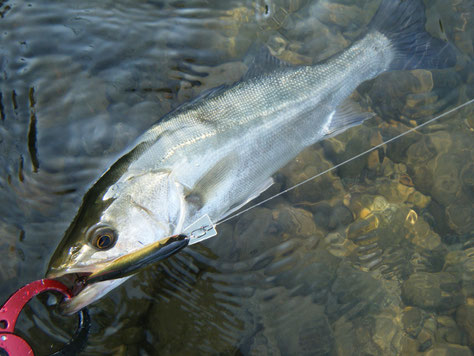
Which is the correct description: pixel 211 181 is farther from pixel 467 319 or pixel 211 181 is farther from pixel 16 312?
pixel 467 319

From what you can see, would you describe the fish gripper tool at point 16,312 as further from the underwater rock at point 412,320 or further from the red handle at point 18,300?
the underwater rock at point 412,320

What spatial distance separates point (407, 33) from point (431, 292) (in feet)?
8.89

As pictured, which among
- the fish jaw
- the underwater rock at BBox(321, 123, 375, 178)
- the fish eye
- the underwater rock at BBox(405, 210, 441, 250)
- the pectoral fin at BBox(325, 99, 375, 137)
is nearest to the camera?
the fish jaw

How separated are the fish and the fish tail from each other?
10 millimetres

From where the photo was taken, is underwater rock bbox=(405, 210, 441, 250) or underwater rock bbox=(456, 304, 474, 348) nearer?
underwater rock bbox=(456, 304, 474, 348)

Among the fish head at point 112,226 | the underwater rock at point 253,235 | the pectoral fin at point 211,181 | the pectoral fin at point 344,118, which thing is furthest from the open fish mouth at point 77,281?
the pectoral fin at point 344,118

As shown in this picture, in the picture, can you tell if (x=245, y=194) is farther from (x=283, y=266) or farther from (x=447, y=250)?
(x=447, y=250)

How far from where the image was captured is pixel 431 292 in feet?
12.5

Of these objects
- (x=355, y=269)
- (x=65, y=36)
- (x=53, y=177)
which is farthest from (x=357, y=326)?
(x=65, y=36)

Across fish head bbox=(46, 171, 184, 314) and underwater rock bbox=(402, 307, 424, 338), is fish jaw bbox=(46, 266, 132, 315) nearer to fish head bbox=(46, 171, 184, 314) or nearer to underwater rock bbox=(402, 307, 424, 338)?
fish head bbox=(46, 171, 184, 314)

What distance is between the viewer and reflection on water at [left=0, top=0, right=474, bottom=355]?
3.31 m

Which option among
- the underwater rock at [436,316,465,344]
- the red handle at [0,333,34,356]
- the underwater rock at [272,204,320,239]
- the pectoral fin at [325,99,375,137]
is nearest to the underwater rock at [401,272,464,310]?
the underwater rock at [436,316,465,344]

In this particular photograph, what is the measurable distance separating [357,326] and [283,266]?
0.96 metres

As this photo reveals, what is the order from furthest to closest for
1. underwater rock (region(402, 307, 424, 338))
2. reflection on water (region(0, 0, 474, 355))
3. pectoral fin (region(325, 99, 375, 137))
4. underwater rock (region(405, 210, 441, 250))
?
underwater rock (region(405, 210, 441, 250))
underwater rock (region(402, 307, 424, 338))
pectoral fin (region(325, 99, 375, 137))
reflection on water (region(0, 0, 474, 355))
